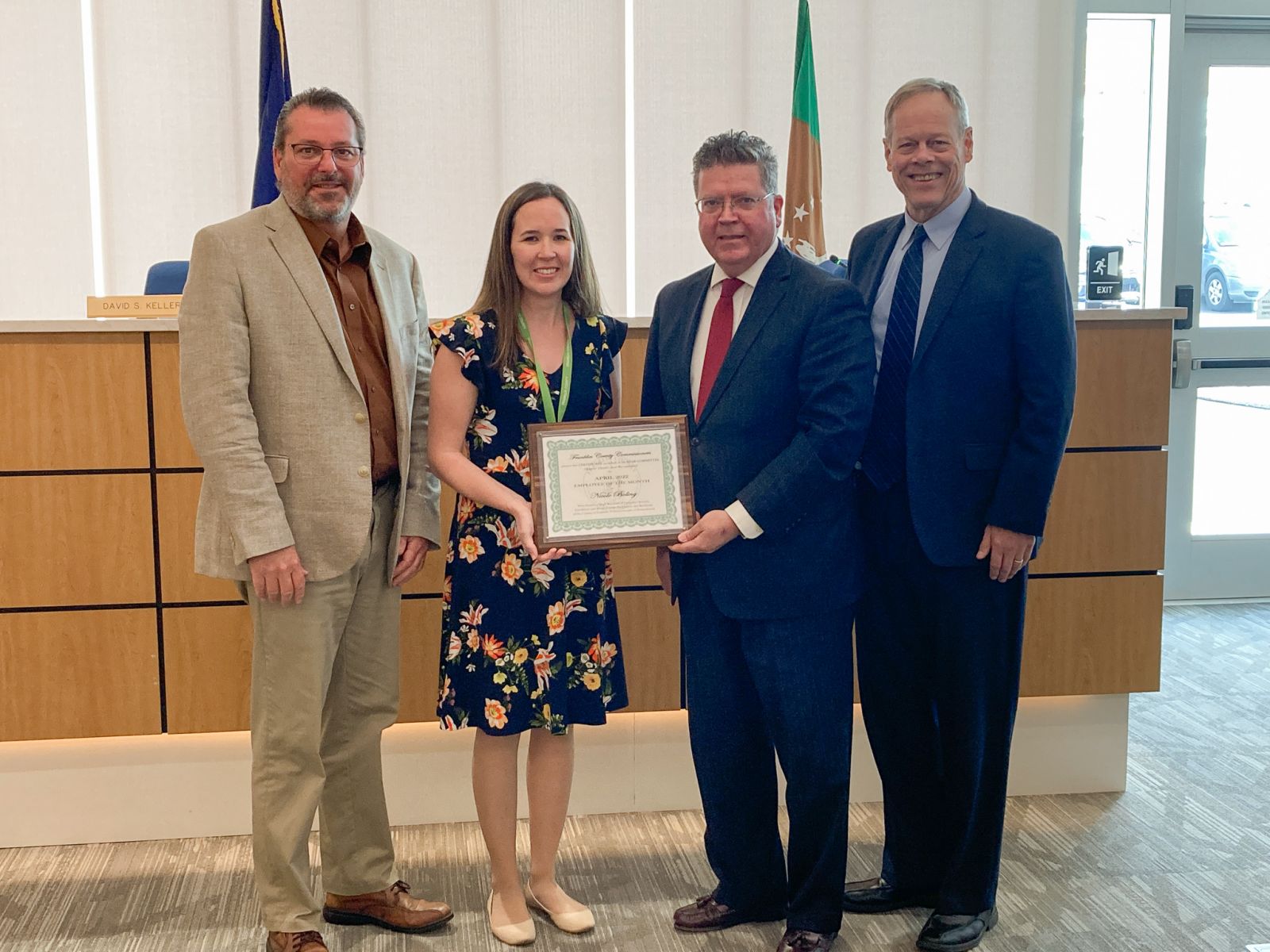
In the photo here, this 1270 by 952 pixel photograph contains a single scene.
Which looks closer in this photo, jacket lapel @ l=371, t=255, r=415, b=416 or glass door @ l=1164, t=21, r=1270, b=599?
jacket lapel @ l=371, t=255, r=415, b=416

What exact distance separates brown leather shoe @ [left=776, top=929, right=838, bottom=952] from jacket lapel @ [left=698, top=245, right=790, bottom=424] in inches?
44.1

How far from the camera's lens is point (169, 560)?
297 cm

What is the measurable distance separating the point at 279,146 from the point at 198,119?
2.72 meters

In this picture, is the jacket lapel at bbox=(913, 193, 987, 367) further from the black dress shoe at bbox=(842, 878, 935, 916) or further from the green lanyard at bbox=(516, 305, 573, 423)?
the black dress shoe at bbox=(842, 878, 935, 916)

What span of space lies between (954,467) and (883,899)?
106cm

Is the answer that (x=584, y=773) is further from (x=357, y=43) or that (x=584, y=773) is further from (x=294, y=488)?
(x=357, y=43)

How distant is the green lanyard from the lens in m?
2.36

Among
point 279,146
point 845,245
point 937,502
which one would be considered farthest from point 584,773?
point 845,245

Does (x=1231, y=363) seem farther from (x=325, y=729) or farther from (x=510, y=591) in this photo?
(x=325, y=729)

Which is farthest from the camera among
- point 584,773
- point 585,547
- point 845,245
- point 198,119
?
point 845,245

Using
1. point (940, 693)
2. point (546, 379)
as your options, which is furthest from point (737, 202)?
point (940, 693)

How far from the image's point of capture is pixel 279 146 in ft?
7.55

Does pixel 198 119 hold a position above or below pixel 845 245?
above

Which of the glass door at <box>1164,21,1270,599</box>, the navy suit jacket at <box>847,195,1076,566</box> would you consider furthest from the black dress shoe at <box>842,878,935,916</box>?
the glass door at <box>1164,21,1270,599</box>
